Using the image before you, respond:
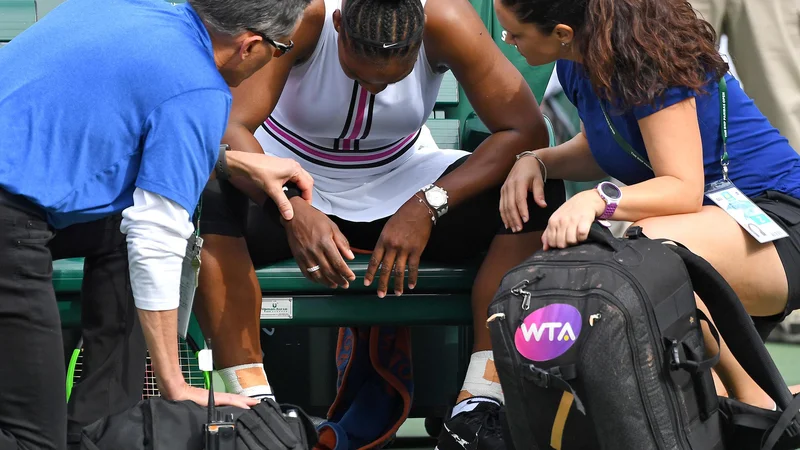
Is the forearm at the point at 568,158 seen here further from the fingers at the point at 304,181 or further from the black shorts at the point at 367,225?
the fingers at the point at 304,181

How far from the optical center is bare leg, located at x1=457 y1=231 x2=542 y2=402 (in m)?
2.49

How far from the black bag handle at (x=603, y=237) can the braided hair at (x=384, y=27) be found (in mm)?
654

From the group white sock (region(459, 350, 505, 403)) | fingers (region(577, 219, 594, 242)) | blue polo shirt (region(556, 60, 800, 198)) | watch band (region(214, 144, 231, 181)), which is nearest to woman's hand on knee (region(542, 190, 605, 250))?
fingers (region(577, 219, 594, 242))

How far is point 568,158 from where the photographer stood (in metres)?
2.58

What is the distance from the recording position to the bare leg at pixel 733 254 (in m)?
2.10

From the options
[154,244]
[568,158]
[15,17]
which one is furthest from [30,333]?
[15,17]

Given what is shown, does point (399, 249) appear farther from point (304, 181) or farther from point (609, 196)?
point (609, 196)

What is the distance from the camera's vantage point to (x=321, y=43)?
266cm

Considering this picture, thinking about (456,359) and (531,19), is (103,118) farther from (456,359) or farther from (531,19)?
(456,359)

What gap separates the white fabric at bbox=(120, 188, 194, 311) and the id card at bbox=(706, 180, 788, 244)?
106 cm

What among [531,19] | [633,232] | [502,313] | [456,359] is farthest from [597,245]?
[456,359]

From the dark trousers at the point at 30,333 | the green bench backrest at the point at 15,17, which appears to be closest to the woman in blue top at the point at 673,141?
the dark trousers at the point at 30,333

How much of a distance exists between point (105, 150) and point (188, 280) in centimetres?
38

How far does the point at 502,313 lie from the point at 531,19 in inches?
26.4
